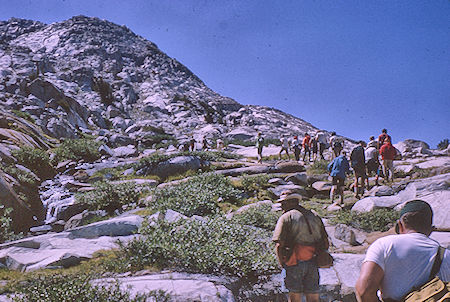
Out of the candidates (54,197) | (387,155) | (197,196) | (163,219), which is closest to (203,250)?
(163,219)

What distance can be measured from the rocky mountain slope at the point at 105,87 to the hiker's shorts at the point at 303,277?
3097cm

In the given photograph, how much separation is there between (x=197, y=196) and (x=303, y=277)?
7.08m

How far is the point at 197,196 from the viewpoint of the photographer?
37.0 feet

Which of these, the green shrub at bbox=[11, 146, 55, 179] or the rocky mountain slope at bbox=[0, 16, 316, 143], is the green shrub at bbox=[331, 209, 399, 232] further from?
the rocky mountain slope at bbox=[0, 16, 316, 143]

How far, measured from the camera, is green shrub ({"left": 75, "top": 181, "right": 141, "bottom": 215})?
1244 centimetres

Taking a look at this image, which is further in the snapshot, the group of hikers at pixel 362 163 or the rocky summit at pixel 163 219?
the group of hikers at pixel 362 163

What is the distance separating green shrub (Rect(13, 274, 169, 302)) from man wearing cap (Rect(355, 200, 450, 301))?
134 inches

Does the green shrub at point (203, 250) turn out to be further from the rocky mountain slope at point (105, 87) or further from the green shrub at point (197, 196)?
the rocky mountain slope at point (105, 87)

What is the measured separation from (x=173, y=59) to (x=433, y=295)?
405ft

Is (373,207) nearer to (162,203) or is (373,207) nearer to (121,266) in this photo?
(162,203)

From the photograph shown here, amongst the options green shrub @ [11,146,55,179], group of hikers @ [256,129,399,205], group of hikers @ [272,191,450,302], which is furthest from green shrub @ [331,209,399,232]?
green shrub @ [11,146,55,179]

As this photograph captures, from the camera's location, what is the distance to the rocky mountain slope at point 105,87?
1627 inches

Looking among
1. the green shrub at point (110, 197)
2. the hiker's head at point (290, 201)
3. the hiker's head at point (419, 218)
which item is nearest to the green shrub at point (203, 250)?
the hiker's head at point (290, 201)

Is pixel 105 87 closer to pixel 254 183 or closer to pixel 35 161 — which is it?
pixel 35 161
